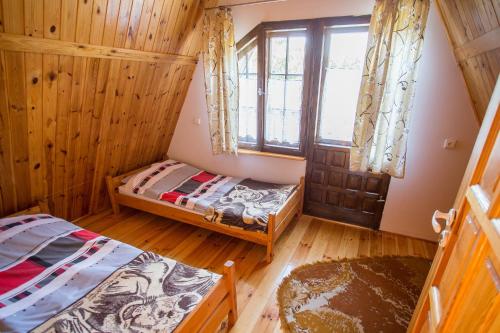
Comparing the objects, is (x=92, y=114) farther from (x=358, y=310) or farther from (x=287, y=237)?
(x=358, y=310)

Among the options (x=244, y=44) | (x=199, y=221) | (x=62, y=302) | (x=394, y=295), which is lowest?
(x=394, y=295)

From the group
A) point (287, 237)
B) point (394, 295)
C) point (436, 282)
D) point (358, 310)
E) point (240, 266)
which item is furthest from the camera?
point (287, 237)

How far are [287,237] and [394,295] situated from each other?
41.8 inches

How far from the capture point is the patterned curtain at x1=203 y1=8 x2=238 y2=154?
108 inches

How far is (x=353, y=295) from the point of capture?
81.7 inches

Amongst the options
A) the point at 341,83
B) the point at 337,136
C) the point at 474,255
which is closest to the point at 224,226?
the point at 337,136

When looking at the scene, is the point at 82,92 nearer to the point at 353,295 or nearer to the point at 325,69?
the point at 325,69

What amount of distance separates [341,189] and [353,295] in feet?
3.94

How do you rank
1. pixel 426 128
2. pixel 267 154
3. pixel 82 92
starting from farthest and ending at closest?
pixel 267 154 < pixel 426 128 < pixel 82 92

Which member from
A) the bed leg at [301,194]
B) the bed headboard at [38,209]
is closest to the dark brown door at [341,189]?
the bed leg at [301,194]

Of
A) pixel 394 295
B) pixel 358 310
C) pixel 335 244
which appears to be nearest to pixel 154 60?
pixel 335 244

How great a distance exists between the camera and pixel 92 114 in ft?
8.04

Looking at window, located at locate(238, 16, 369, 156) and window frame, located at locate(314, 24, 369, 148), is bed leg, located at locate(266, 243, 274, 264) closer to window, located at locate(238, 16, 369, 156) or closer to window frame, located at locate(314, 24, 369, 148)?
window, located at locate(238, 16, 369, 156)

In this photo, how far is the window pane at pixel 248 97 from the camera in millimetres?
3047
